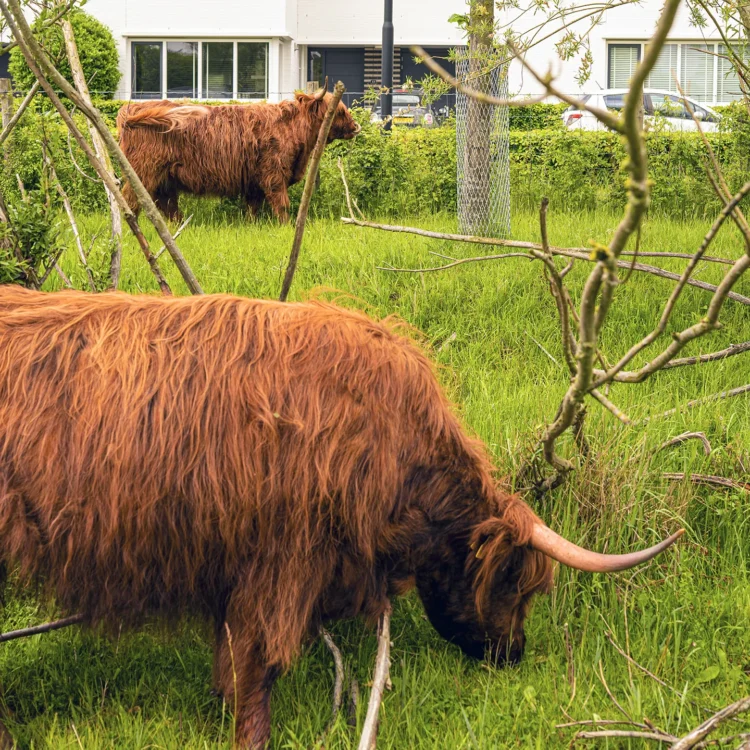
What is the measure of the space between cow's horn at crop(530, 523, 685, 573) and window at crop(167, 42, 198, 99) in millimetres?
26285

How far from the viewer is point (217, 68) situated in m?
27.7

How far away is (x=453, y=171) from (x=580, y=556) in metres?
7.45

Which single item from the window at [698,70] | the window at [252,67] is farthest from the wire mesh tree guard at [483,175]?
the window at [698,70]

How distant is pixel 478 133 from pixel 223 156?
8.34ft

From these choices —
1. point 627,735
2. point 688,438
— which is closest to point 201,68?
point 688,438

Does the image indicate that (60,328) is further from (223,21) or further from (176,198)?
(223,21)

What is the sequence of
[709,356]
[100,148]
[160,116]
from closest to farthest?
[100,148], [709,356], [160,116]

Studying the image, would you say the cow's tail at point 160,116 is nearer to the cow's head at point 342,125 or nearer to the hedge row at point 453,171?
the hedge row at point 453,171

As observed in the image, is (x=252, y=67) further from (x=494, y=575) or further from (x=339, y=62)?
(x=494, y=575)

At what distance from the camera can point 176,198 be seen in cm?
969

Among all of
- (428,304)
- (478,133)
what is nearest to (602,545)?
(428,304)

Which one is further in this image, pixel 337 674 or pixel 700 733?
pixel 337 674

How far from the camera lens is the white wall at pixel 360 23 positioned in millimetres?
29344

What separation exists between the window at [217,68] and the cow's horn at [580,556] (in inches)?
1030
